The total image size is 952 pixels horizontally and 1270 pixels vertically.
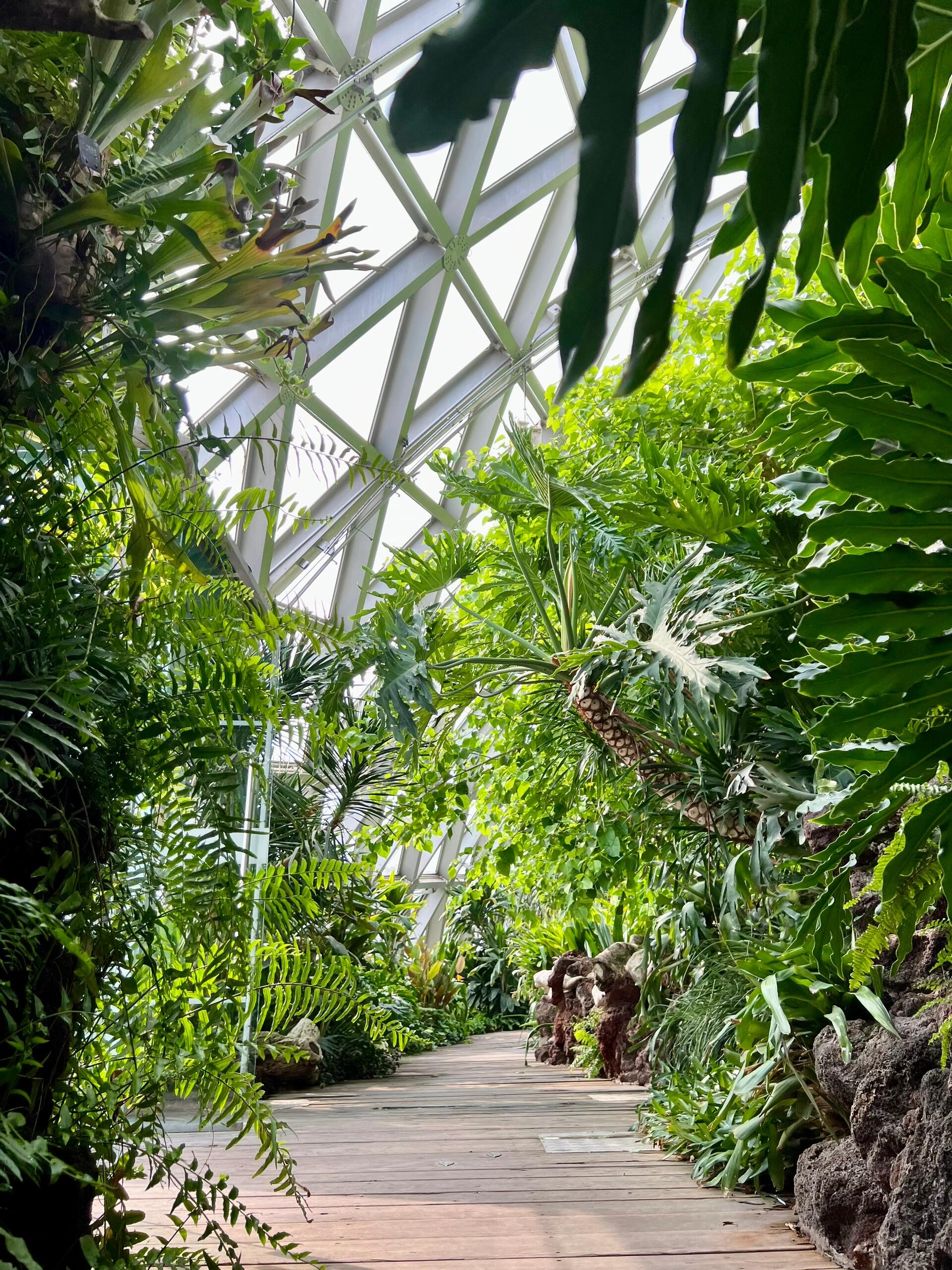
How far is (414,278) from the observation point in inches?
288

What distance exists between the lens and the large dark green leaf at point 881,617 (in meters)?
1.11

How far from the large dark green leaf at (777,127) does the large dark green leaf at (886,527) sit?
85 cm

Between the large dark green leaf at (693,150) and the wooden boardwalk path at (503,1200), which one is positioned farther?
the wooden boardwalk path at (503,1200)

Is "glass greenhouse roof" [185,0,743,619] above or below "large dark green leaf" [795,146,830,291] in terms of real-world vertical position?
above

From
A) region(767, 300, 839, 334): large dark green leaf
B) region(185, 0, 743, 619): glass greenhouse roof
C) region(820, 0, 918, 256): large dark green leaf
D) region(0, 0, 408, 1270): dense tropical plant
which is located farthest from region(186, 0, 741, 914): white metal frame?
region(820, 0, 918, 256): large dark green leaf

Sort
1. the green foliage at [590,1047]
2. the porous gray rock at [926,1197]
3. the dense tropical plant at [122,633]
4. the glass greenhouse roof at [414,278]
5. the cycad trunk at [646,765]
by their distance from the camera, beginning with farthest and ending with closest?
the glass greenhouse roof at [414,278] < the green foliage at [590,1047] < the cycad trunk at [646,765] < the porous gray rock at [926,1197] < the dense tropical plant at [122,633]

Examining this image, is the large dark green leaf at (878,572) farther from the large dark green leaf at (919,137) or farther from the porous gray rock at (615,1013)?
the porous gray rock at (615,1013)

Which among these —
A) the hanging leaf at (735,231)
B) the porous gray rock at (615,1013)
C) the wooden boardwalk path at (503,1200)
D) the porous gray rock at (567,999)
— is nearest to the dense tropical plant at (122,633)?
the wooden boardwalk path at (503,1200)

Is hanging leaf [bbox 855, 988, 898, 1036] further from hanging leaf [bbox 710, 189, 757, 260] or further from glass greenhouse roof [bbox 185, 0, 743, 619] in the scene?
glass greenhouse roof [bbox 185, 0, 743, 619]

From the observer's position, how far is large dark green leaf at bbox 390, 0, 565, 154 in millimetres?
299

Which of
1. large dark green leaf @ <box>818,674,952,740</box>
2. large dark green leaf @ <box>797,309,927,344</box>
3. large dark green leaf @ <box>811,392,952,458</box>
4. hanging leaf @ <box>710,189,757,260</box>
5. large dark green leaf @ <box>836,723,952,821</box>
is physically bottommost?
large dark green leaf @ <box>836,723,952,821</box>

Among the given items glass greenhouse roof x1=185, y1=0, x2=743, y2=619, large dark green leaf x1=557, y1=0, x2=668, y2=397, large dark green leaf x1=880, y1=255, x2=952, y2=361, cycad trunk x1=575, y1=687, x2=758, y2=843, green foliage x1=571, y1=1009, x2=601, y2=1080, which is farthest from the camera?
glass greenhouse roof x1=185, y1=0, x2=743, y2=619

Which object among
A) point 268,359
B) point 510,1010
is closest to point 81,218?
point 268,359

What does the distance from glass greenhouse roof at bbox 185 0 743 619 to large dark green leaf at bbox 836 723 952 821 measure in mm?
4403
